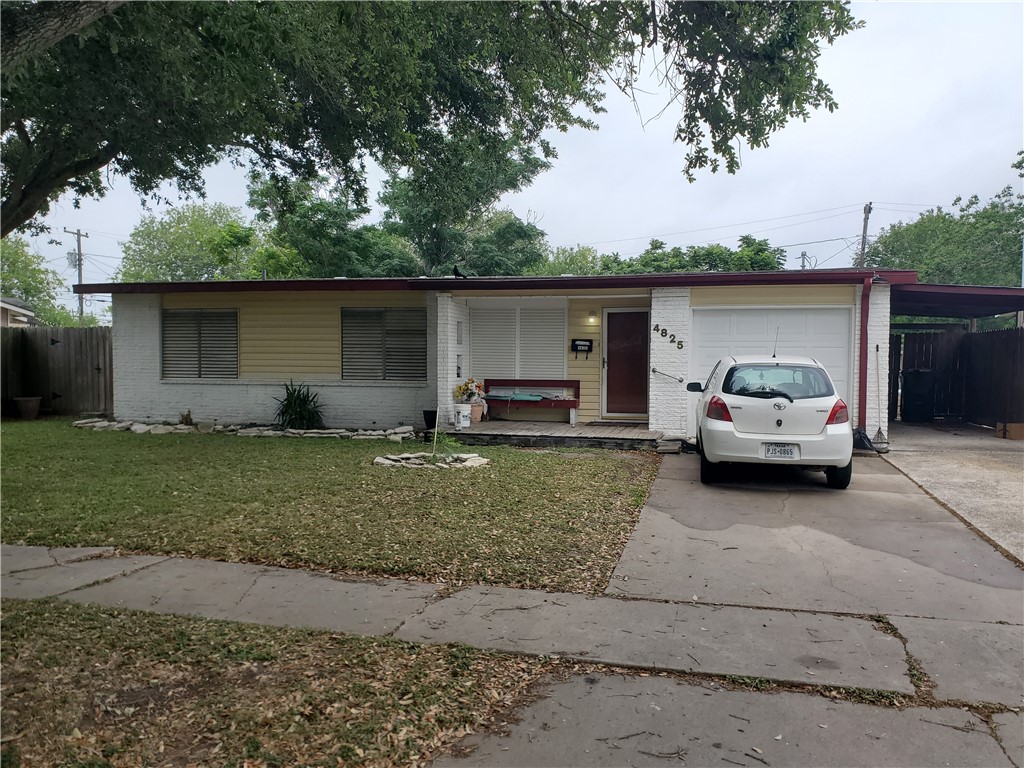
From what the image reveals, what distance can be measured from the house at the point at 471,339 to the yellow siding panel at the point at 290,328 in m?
0.02

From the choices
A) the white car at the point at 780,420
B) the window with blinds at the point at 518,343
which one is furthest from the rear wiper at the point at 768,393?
the window with blinds at the point at 518,343

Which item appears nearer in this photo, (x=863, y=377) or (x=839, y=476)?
(x=839, y=476)

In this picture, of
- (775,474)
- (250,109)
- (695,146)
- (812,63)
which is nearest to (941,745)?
(812,63)

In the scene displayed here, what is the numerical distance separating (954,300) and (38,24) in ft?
48.2

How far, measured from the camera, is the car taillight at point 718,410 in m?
8.06

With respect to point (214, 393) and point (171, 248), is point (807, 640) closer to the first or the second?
point (214, 393)

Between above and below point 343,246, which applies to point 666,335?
below

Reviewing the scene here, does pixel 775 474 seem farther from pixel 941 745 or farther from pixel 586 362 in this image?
pixel 941 745

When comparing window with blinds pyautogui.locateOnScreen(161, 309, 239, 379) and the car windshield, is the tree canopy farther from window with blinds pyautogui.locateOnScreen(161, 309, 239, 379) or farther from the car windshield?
the car windshield

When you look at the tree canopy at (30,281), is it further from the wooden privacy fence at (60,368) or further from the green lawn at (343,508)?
the green lawn at (343,508)

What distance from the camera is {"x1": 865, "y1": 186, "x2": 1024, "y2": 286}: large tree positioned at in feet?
106

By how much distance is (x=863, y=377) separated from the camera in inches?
430

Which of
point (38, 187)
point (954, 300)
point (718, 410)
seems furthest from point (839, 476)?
point (38, 187)

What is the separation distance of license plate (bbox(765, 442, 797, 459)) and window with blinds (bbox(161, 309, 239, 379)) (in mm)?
10809
